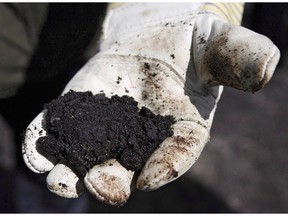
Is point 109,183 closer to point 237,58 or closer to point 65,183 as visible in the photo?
point 65,183

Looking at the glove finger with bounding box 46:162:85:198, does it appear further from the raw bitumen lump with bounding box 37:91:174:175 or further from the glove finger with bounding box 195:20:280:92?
the glove finger with bounding box 195:20:280:92

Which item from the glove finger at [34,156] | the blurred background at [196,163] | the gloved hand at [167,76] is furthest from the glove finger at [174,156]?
the blurred background at [196,163]

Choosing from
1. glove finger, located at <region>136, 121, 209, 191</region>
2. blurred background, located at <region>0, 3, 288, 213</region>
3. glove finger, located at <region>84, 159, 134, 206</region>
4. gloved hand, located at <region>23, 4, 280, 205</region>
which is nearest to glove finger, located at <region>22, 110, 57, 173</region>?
gloved hand, located at <region>23, 4, 280, 205</region>

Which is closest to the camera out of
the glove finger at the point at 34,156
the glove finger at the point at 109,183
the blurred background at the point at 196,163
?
the glove finger at the point at 109,183

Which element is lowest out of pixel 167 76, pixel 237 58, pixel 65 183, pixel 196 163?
pixel 196 163

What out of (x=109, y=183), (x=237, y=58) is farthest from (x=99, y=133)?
(x=237, y=58)

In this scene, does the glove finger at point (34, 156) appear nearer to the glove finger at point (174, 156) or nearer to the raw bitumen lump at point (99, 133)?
the raw bitumen lump at point (99, 133)
